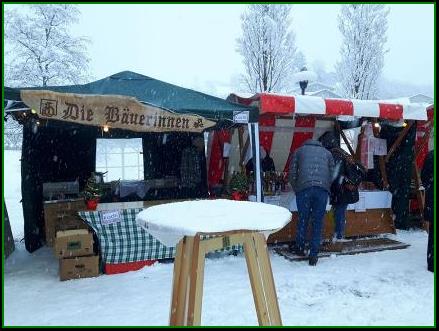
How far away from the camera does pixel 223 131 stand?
366 inches

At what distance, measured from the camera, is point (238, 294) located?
4.70m

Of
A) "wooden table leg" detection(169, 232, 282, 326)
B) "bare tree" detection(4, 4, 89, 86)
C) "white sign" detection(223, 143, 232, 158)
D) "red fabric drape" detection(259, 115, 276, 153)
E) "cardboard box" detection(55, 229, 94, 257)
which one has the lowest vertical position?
"cardboard box" detection(55, 229, 94, 257)

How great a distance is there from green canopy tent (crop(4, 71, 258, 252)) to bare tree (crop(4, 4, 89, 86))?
668 centimetres

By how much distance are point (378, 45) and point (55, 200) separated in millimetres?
22136

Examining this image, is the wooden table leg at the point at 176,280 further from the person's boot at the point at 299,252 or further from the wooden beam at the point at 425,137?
the wooden beam at the point at 425,137

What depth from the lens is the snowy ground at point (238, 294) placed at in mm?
4117

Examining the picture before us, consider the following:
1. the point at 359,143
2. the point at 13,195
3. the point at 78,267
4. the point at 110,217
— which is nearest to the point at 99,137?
the point at 110,217

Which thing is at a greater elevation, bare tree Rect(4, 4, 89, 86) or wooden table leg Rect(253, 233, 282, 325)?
bare tree Rect(4, 4, 89, 86)

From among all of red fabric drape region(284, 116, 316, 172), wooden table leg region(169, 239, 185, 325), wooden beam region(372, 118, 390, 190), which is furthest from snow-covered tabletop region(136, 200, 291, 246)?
red fabric drape region(284, 116, 316, 172)

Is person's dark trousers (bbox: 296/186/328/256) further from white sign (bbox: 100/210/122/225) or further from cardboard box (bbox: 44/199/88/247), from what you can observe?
cardboard box (bbox: 44/199/88/247)

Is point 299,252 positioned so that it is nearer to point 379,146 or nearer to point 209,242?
point 379,146

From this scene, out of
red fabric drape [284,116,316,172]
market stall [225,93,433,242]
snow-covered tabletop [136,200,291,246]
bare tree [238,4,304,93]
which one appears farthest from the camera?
bare tree [238,4,304,93]

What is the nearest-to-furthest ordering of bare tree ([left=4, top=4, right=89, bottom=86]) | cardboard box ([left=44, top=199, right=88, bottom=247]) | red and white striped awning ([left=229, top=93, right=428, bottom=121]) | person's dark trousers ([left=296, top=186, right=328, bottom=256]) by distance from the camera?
person's dark trousers ([left=296, top=186, right=328, bottom=256]) < red and white striped awning ([left=229, top=93, right=428, bottom=121]) < cardboard box ([left=44, top=199, right=88, bottom=247]) < bare tree ([left=4, top=4, right=89, bottom=86])

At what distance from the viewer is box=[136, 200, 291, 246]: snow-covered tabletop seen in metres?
1.86
